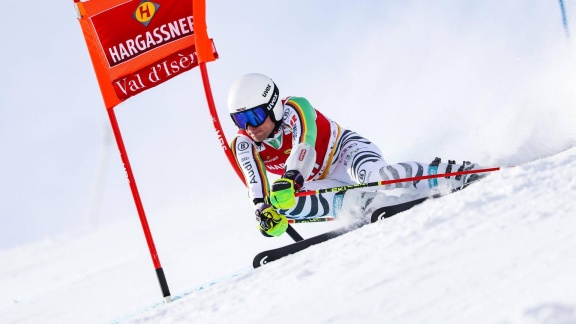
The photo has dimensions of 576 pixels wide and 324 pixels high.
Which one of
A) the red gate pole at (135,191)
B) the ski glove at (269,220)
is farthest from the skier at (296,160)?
the red gate pole at (135,191)

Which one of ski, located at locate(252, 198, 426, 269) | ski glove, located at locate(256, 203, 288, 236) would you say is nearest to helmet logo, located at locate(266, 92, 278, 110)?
ski glove, located at locate(256, 203, 288, 236)

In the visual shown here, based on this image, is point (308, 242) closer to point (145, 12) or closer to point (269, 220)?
point (269, 220)

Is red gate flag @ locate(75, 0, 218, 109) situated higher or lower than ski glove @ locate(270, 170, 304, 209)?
higher

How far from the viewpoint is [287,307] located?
288 centimetres

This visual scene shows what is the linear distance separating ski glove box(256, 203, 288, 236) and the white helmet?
0.82 m

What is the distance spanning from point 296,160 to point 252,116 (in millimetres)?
574

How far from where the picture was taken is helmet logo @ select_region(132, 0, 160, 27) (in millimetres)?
6766

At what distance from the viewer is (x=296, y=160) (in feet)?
18.8

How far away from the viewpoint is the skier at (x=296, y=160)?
5.76 meters

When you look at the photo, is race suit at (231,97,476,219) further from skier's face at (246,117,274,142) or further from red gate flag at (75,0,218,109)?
red gate flag at (75,0,218,109)

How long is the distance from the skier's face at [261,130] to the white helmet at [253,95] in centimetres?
6

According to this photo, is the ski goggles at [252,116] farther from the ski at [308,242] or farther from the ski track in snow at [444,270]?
the ski track in snow at [444,270]

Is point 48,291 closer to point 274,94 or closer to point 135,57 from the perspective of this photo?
point 135,57

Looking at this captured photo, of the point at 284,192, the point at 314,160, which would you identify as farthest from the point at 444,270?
the point at 314,160
